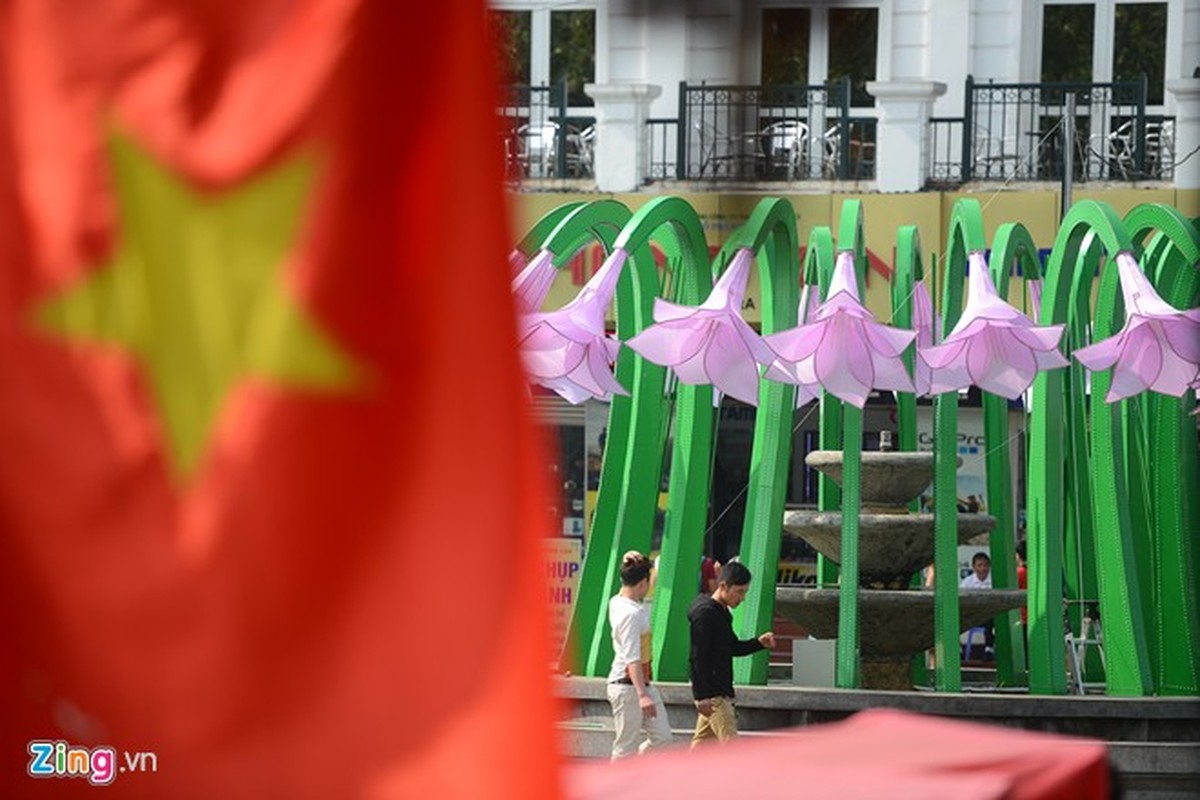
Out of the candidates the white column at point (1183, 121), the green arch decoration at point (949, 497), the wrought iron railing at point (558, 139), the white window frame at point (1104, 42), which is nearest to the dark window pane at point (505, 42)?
the green arch decoration at point (949, 497)

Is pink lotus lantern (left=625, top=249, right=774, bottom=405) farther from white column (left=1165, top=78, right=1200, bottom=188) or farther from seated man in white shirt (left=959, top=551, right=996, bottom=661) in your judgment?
white column (left=1165, top=78, right=1200, bottom=188)

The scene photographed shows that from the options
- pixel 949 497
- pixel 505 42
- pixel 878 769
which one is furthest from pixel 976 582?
pixel 505 42

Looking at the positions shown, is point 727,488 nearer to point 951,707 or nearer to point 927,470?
point 927,470

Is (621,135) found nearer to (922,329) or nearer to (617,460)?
(922,329)

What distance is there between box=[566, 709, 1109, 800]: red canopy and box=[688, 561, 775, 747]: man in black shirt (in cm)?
707

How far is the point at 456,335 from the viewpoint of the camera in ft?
7.11

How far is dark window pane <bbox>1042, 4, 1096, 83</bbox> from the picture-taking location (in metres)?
22.3

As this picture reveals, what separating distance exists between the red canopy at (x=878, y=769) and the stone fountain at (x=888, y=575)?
35.3ft

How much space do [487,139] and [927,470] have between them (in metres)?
13.6

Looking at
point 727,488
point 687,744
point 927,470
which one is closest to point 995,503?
point 927,470

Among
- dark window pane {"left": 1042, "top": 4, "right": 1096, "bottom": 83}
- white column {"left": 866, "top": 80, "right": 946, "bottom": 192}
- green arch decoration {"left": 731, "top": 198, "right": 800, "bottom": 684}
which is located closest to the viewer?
green arch decoration {"left": 731, "top": 198, "right": 800, "bottom": 684}

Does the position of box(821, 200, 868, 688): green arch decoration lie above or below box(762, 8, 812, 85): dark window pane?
below

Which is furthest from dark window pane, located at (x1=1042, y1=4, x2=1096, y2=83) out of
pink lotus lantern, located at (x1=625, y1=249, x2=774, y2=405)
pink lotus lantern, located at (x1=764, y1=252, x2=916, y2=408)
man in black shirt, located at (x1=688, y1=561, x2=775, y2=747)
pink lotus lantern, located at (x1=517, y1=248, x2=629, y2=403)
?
man in black shirt, located at (x1=688, y1=561, x2=775, y2=747)

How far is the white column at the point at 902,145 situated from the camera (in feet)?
72.1
